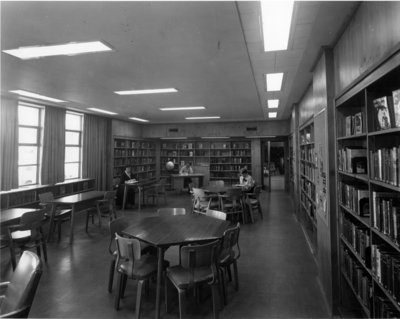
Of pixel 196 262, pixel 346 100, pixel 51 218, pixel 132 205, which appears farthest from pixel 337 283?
pixel 132 205

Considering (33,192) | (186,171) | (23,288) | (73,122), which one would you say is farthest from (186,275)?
(186,171)

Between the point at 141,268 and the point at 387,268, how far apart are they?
2.20 m

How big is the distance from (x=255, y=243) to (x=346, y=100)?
329 cm

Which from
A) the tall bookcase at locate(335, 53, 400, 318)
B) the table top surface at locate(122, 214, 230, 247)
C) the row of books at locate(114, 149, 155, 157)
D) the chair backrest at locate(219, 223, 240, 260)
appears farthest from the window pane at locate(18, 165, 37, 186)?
the tall bookcase at locate(335, 53, 400, 318)

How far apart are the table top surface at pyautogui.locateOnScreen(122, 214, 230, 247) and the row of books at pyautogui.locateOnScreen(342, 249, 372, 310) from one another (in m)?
1.30

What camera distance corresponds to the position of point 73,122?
792cm

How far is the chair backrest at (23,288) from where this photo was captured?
5.26ft

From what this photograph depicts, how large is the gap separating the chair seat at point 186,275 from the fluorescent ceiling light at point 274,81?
10.1 feet

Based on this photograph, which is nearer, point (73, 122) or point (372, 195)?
point (372, 195)

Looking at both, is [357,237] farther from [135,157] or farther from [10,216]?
[135,157]

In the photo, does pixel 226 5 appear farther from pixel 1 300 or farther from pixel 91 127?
pixel 91 127

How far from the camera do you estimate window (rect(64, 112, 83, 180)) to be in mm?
7633

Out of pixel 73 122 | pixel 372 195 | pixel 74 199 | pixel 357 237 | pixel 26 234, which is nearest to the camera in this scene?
pixel 372 195

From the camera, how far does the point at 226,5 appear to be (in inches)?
84.7
